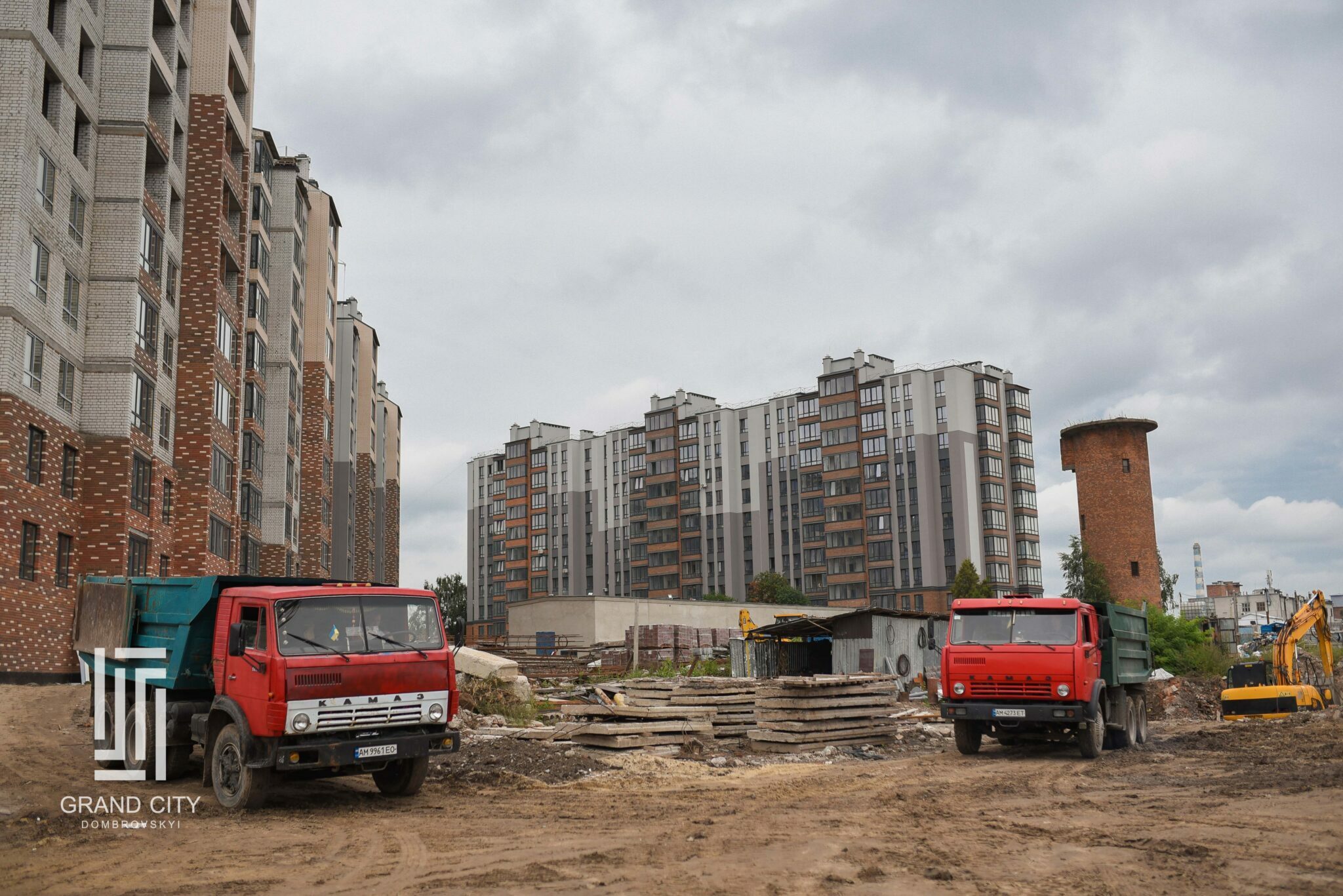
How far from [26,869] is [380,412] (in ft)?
303

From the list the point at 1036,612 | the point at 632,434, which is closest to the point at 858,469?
the point at 632,434

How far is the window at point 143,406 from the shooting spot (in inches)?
1421

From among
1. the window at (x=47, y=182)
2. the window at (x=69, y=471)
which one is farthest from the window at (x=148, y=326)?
the window at (x=47, y=182)

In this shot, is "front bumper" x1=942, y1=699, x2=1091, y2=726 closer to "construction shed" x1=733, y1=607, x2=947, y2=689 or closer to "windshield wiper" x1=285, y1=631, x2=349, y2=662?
"windshield wiper" x1=285, y1=631, x2=349, y2=662

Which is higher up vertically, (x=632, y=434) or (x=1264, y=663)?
(x=632, y=434)

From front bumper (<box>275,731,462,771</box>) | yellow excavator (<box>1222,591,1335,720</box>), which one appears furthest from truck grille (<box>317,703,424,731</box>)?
yellow excavator (<box>1222,591,1335,720</box>)

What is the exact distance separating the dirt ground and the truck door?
1.25m

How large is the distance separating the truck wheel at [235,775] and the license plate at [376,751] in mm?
1023

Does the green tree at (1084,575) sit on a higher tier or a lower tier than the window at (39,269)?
lower

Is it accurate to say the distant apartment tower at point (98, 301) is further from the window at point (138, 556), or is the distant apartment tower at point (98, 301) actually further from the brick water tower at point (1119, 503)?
the brick water tower at point (1119, 503)

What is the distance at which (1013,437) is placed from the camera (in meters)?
99.1

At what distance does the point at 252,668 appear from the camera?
12.4 metres

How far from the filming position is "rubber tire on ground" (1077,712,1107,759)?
18.0m

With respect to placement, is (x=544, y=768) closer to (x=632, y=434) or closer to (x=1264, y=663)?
(x=1264, y=663)
